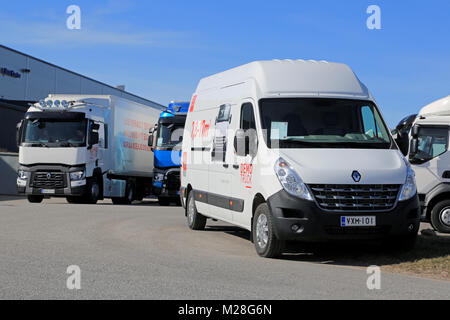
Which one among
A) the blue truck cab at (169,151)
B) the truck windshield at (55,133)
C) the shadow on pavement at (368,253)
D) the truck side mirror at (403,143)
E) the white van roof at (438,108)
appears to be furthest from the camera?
the blue truck cab at (169,151)

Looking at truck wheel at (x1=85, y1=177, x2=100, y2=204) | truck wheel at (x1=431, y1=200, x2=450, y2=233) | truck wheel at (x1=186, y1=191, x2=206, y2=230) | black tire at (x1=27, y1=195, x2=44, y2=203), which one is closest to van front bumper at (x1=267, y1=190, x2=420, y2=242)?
truck wheel at (x1=186, y1=191, x2=206, y2=230)

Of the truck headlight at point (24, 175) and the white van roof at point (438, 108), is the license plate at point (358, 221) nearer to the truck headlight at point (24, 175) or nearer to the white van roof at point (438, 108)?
the white van roof at point (438, 108)

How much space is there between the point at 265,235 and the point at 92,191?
48.3ft

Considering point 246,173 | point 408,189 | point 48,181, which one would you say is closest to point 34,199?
point 48,181

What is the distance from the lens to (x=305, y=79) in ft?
35.7

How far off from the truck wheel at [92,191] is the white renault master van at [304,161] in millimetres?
11527

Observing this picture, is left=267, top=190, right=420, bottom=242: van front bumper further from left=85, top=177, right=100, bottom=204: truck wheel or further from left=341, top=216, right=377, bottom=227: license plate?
left=85, top=177, right=100, bottom=204: truck wheel

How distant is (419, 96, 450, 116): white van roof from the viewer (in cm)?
1591

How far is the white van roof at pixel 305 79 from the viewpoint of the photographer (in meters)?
10.7

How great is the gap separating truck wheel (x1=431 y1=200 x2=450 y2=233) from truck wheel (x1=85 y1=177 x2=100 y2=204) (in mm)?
12208

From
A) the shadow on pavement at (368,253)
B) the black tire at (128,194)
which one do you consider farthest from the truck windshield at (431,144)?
the black tire at (128,194)

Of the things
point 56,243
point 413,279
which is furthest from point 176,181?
point 413,279
